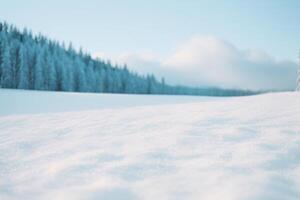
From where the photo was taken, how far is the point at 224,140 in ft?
14.6

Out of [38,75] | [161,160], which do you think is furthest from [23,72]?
[161,160]

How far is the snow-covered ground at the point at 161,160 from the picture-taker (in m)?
2.86

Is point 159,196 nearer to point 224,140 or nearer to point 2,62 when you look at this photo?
point 224,140

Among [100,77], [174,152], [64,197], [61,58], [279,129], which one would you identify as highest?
[61,58]

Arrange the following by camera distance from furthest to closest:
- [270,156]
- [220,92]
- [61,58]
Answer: [220,92], [61,58], [270,156]

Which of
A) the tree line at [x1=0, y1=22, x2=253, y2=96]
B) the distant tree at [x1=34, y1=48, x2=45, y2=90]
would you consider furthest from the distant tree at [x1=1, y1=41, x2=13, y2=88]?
the distant tree at [x1=34, y1=48, x2=45, y2=90]

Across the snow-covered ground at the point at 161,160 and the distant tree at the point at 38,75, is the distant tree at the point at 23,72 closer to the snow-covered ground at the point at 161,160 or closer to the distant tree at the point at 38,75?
the distant tree at the point at 38,75

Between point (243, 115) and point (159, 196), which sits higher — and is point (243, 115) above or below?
above

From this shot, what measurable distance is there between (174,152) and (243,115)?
3.25 meters

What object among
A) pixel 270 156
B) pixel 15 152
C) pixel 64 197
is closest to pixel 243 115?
pixel 270 156

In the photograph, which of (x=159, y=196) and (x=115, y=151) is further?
(x=115, y=151)

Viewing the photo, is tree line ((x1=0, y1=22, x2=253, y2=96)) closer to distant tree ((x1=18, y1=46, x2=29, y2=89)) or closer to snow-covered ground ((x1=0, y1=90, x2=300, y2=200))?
distant tree ((x1=18, y1=46, x2=29, y2=89))

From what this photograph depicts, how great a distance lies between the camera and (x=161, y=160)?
372cm

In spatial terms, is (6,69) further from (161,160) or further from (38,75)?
(161,160)
